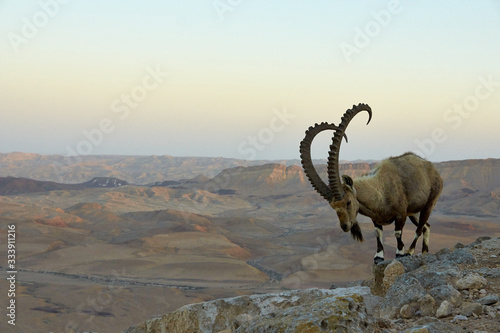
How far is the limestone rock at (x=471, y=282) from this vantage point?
6.20 metres

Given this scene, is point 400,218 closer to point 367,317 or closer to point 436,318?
point 436,318

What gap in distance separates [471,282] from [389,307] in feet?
3.86

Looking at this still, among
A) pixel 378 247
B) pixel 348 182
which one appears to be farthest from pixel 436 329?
pixel 378 247

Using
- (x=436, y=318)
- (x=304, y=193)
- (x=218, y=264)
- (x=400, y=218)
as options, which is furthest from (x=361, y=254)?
(x=304, y=193)

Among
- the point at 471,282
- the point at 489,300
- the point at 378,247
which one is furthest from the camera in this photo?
the point at 378,247

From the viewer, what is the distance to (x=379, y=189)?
8.48 metres

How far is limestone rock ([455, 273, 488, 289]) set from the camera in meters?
6.20

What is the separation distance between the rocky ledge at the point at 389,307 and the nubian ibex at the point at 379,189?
0.80m

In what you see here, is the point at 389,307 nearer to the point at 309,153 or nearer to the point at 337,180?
the point at 337,180

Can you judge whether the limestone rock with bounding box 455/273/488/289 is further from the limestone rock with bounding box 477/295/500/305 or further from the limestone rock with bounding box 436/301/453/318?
the limestone rock with bounding box 436/301/453/318

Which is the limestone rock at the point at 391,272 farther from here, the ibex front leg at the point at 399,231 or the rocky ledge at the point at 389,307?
the ibex front leg at the point at 399,231

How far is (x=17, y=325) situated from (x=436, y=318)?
24.8 m

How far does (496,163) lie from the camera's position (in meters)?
111

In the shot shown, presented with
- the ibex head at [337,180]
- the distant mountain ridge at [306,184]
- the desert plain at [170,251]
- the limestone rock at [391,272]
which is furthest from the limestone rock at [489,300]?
the distant mountain ridge at [306,184]
